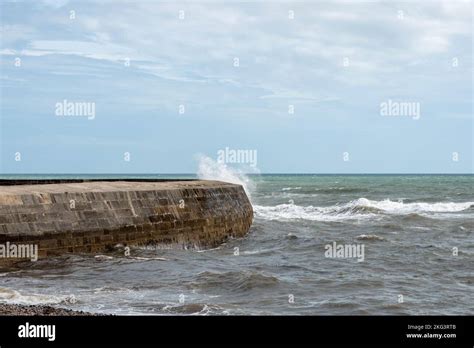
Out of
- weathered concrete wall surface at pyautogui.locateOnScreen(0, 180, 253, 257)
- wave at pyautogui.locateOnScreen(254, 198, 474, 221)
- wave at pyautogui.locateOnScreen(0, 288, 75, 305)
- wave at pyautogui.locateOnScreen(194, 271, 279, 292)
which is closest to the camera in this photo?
wave at pyautogui.locateOnScreen(0, 288, 75, 305)

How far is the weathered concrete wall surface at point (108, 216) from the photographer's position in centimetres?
1324

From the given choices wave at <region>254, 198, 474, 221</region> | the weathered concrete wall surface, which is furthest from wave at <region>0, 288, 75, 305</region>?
wave at <region>254, 198, 474, 221</region>

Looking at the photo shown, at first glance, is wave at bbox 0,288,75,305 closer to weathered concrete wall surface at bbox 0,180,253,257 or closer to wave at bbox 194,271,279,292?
wave at bbox 194,271,279,292

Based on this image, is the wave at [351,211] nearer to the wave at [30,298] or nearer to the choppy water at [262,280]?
the choppy water at [262,280]

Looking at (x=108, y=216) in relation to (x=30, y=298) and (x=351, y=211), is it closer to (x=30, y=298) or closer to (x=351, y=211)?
(x=30, y=298)

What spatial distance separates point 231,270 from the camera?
43.7ft

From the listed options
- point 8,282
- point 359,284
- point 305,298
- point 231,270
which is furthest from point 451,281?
point 8,282

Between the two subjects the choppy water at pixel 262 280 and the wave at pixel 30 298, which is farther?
the choppy water at pixel 262 280

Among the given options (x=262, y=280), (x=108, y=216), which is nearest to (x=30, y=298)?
(x=262, y=280)

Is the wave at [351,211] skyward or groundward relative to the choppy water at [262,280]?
groundward

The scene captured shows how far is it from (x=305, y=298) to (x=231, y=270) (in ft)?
9.49

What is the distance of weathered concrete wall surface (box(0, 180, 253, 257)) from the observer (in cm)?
1324

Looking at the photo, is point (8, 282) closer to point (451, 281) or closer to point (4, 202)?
point (4, 202)

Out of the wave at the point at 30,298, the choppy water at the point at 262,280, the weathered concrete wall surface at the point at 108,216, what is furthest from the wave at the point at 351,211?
the wave at the point at 30,298
